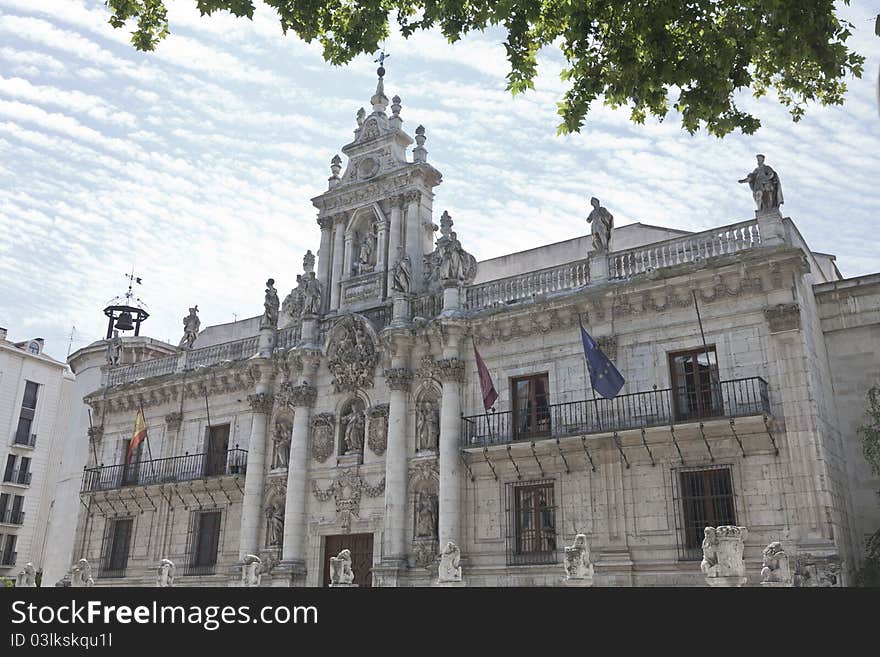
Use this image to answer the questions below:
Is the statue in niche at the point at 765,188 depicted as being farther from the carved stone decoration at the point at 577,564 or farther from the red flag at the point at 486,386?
the carved stone decoration at the point at 577,564

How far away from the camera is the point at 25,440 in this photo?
42.7 metres

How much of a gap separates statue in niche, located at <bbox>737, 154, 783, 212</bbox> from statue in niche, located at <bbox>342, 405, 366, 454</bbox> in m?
12.3

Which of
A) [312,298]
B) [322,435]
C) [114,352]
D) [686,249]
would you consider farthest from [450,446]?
[114,352]

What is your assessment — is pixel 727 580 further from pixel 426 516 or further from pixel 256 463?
pixel 256 463

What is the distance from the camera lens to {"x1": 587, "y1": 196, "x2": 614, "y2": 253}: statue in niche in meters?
20.8

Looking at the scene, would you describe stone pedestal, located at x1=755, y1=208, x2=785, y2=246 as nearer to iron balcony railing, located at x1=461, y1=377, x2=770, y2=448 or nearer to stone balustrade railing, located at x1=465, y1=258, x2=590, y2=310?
iron balcony railing, located at x1=461, y1=377, x2=770, y2=448

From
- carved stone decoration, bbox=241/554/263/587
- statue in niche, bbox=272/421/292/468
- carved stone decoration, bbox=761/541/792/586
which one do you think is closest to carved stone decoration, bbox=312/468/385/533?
statue in niche, bbox=272/421/292/468

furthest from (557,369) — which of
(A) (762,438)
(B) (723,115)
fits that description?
(B) (723,115)

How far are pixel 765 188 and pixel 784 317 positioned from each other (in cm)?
318

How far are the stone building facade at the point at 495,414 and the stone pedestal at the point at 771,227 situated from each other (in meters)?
0.05

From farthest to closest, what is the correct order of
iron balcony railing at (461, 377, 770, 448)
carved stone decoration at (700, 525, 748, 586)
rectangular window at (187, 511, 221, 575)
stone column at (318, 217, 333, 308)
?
stone column at (318, 217, 333, 308) < rectangular window at (187, 511, 221, 575) < iron balcony railing at (461, 377, 770, 448) < carved stone decoration at (700, 525, 748, 586)

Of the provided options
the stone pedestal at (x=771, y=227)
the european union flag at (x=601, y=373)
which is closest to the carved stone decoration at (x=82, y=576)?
the european union flag at (x=601, y=373)

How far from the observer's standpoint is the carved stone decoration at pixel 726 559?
1449cm
